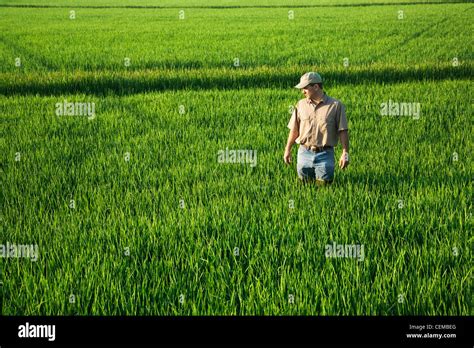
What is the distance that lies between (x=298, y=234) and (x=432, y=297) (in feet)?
2.84

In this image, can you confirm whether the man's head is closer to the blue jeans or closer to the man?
the man

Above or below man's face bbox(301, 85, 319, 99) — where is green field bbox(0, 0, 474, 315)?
below

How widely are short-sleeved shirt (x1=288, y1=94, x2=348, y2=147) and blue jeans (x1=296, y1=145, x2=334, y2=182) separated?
0.21 feet

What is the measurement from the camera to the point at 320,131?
355 centimetres

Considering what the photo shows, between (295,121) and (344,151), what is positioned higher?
(295,121)

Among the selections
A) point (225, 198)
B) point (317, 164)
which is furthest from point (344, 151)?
point (225, 198)

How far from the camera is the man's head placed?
3387mm

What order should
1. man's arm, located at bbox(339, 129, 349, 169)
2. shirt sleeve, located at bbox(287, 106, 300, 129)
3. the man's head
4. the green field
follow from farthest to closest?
shirt sleeve, located at bbox(287, 106, 300, 129) < man's arm, located at bbox(339, 129, 349, 169) < the man's head < the green field

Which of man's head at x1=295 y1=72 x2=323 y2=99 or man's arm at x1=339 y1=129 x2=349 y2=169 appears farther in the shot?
man's arm at x1=339 y1=129 x2=349 y2=169

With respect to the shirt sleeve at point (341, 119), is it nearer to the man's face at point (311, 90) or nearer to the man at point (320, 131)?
the man at point (320, 131)

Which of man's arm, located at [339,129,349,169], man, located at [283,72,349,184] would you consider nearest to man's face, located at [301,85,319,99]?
man, located at [283,72,349,184]

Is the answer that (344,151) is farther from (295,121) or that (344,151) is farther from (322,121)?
(295,121)

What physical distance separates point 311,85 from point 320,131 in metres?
0.33
